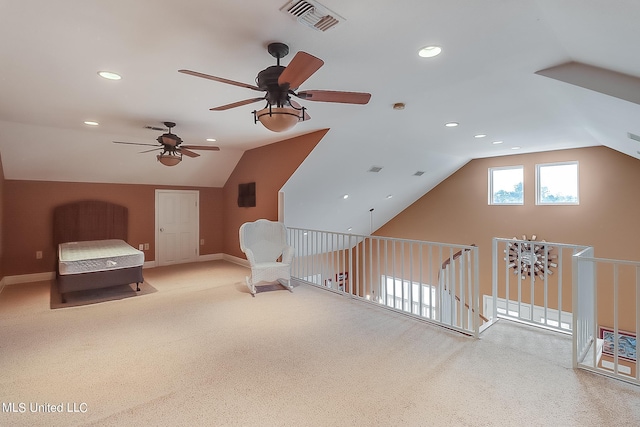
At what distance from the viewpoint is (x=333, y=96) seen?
231cm

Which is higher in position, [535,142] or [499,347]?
[535,142]

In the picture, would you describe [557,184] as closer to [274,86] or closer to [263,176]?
[263,176]

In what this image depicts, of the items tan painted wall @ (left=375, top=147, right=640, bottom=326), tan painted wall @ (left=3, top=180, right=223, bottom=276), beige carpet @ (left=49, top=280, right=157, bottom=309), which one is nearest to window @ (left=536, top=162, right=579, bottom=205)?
tan painted wall @ (left=375, top=147, right=640, bottom=326)

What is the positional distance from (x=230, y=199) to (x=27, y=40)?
207 inches

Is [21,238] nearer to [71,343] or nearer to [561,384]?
[71,343]

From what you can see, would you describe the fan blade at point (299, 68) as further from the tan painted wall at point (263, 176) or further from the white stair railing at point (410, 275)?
the tan painted wall at point (263, 176)

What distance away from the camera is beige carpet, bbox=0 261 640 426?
2.04 m

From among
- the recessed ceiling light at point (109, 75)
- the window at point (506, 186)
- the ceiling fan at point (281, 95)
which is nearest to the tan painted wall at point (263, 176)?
the ceiling fan at point (281, 95)

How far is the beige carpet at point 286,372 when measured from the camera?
80.3 inches

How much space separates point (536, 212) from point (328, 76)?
6.05 m

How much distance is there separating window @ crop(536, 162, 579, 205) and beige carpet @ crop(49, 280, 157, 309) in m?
7.68

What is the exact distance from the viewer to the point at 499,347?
118 inches

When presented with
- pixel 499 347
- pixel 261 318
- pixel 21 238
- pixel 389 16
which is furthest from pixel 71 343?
pixel 499 347

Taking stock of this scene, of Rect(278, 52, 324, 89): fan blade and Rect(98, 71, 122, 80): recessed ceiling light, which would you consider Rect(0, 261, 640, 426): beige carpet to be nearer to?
Rect(278, 52, 324, 89): fan blade
